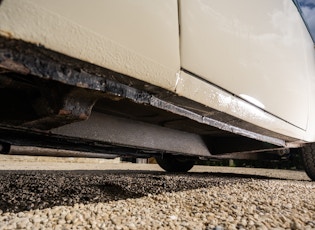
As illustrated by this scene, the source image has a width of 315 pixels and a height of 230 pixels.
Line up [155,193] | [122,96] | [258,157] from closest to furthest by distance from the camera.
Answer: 1. [122,96]
2. [155,193]
3. [258,157]

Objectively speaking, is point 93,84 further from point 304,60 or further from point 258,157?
point 258,157

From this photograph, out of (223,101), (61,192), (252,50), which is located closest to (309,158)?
(252,50)

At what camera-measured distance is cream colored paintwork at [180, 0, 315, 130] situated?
1.25m

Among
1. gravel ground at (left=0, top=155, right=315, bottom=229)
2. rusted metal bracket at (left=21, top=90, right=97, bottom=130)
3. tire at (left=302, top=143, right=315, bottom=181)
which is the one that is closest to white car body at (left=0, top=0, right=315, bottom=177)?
rusted metal bracket at (left=21, top=90, right=97, bottom=130)

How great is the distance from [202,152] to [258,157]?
1.49m

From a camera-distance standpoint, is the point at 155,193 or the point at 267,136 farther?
the point at 267,136

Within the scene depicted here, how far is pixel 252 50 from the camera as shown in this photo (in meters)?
1.65

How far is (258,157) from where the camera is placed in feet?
11.3

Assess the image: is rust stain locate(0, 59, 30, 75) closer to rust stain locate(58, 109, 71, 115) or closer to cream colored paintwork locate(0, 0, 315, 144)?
cream colored paintwork locate(0, 0, 315, 144)

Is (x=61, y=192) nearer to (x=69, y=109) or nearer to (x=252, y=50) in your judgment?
(x=69, y=109)

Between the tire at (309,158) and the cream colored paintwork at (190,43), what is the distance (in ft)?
3.83

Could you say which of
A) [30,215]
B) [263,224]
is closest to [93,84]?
[30,215]

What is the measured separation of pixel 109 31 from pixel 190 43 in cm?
46

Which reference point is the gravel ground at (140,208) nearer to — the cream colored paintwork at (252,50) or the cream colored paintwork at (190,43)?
the cream colored paintwork at (190,43)
